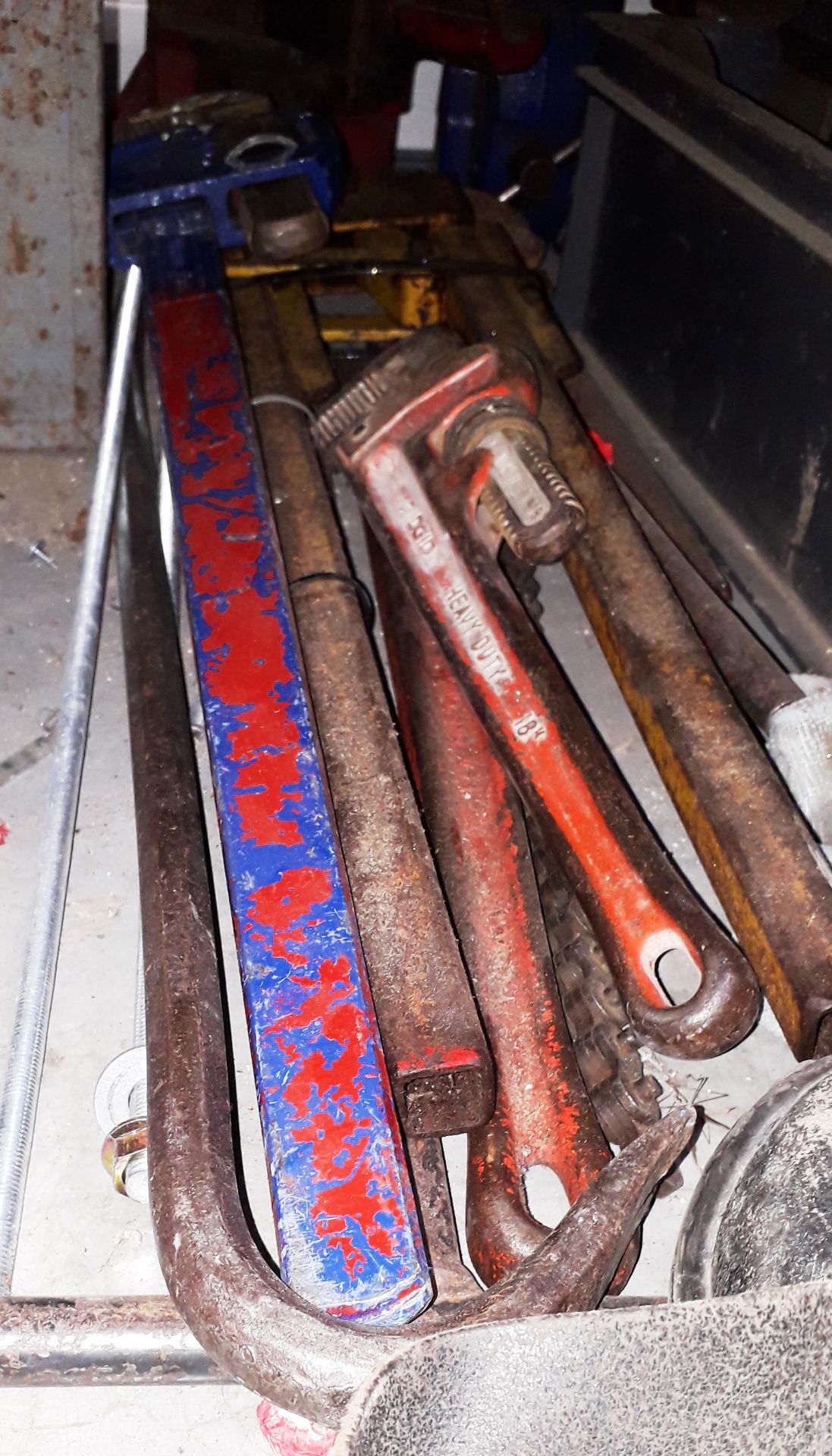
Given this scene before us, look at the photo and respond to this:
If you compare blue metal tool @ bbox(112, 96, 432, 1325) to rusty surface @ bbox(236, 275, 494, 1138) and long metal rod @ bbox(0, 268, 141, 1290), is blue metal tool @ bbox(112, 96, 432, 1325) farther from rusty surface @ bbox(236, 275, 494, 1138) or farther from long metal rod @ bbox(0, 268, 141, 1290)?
long metal rod @ bbox(0, 268, 141, 1290)

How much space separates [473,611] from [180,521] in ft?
1.42

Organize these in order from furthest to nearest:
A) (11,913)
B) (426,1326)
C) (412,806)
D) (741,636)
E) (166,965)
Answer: (741,636), (11,913), (412,806), (166,965), (426,1326)

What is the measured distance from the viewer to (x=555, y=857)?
3.90ft

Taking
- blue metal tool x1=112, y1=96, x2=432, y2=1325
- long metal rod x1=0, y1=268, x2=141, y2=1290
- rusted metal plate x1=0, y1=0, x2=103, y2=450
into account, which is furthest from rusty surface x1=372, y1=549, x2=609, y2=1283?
rusted metal plate x1=0, y1=0, x2=103, y2=450

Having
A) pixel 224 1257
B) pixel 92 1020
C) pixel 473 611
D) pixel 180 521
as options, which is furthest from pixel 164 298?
pixel 224 1257

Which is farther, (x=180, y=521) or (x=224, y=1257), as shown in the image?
(x=180, y=521)

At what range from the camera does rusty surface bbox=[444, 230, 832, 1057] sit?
42.1 inches

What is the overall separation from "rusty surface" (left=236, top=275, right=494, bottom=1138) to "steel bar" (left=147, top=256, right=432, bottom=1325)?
0.07ft

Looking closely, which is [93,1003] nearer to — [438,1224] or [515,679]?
[438,1224]

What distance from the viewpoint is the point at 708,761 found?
48.5 inches

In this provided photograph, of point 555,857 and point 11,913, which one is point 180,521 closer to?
point 11,913

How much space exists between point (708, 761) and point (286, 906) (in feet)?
1.63

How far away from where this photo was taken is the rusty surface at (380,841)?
0.97m

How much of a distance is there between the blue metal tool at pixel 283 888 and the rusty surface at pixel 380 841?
0.9 inches
